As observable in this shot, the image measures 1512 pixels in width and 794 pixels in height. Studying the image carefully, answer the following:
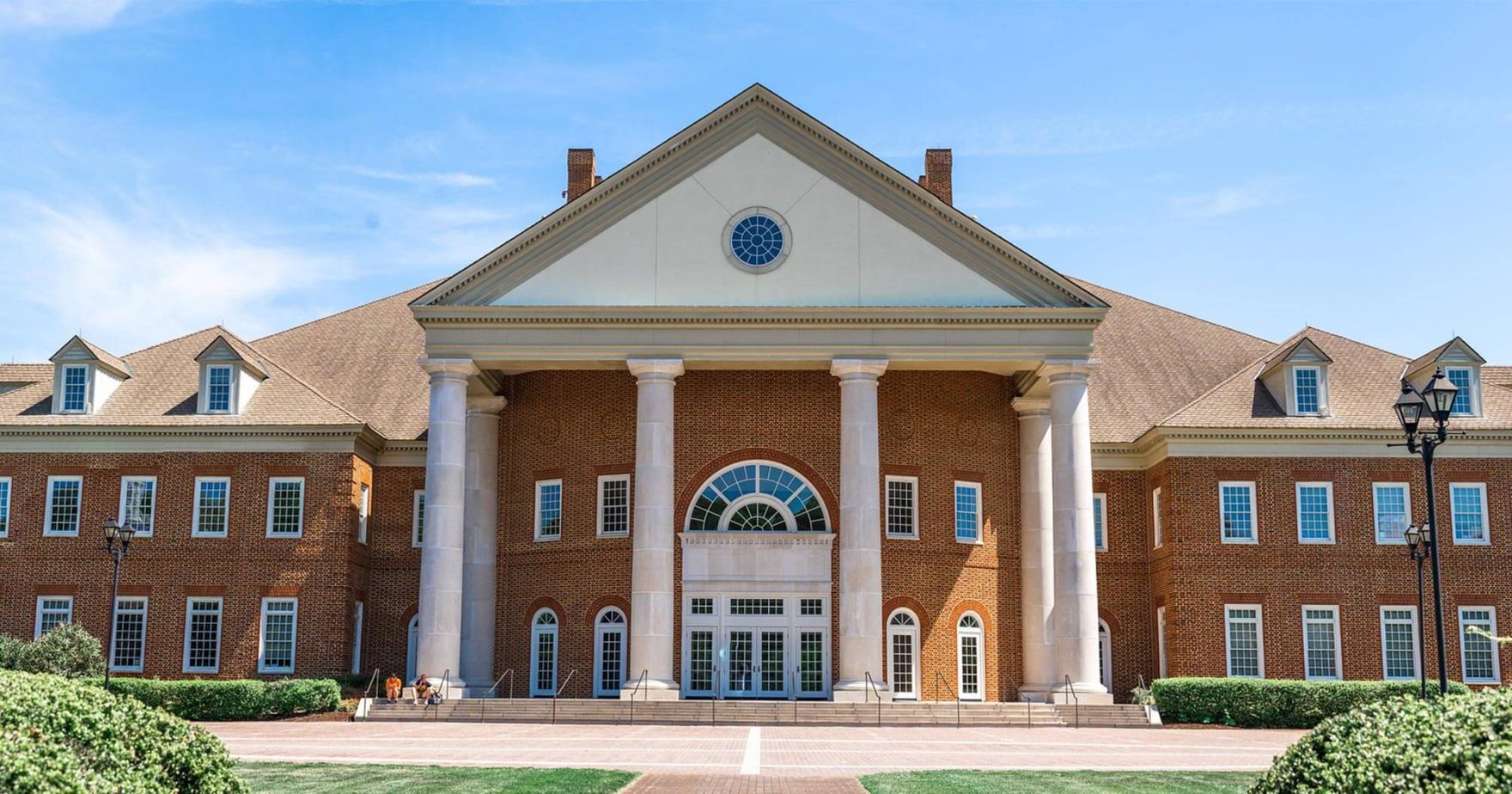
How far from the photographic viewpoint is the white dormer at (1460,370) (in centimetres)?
4541

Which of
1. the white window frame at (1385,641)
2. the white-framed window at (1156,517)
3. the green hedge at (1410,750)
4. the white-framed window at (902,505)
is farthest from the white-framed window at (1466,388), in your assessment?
the green hedge at (1410,750)

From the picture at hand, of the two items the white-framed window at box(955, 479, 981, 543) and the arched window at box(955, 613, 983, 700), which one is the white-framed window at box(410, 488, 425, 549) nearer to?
the white-framed window at box(955, 479, 981, 543)

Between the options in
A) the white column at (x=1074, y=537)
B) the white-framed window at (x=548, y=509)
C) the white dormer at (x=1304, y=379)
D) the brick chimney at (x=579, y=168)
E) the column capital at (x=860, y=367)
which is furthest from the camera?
the brick chimney at (x=579, y=168)

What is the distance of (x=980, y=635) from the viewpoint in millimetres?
44812

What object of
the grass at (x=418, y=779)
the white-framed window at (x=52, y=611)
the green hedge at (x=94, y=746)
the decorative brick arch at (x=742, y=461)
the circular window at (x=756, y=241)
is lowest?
the grass at (x=418, y=779)

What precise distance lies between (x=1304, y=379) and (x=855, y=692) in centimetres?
1804

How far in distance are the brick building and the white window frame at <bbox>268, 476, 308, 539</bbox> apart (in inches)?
3.1

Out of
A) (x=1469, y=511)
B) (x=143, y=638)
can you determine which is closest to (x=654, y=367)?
(x=143, y=638)

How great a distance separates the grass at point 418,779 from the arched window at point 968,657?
2312 centimetres

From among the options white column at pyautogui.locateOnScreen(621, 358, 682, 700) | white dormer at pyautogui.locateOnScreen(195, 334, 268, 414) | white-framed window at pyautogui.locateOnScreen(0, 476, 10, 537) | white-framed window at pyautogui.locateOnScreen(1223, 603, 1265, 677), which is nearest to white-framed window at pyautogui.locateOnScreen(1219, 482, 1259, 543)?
white-framed window at pyautogui.locateOnScreen(1223, 603, 1265, 677)

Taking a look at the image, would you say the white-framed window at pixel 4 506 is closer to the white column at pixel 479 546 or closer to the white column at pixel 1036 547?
the white column at pixel 479 546

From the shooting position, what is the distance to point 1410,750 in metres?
11.3

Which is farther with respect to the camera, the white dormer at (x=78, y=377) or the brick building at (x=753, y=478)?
the white dormer at (x=78, y=377)

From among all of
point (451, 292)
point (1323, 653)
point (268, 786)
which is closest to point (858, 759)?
point (268, 786)
